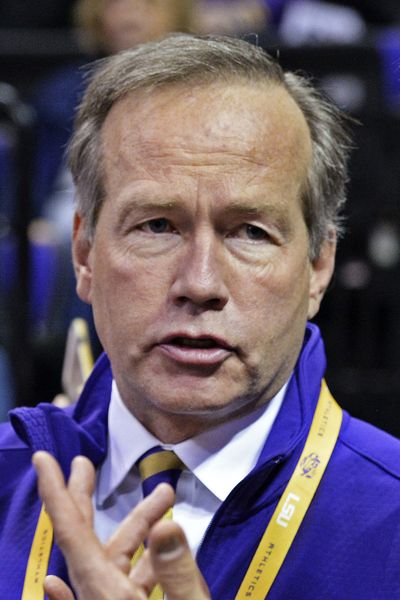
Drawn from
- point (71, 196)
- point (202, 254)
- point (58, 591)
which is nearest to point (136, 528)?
point (58, 591)

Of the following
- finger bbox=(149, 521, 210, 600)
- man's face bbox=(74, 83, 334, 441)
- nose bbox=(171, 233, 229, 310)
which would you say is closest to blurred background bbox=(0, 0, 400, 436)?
man's face bbox=(74, 83, 334, 441)

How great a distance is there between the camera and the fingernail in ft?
4.92

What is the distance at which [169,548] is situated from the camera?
1.51 m

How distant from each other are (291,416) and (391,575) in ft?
1.14

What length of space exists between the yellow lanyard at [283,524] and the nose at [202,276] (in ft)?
1.08

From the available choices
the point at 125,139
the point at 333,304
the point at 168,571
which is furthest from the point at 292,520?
the point at 333,304

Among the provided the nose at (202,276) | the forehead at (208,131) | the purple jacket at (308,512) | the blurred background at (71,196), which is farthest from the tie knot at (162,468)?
the blurred background at (71,196)

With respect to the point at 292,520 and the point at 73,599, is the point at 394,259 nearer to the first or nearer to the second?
the point at 292,520

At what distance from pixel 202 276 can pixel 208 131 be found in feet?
0.90

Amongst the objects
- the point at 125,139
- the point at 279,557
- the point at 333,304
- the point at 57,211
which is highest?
the point at 125,139

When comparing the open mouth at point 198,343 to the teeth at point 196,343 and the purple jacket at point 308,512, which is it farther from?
the purple jacket at point 308,512

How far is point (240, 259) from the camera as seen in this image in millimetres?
2021

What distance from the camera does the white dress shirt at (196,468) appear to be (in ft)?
6.74

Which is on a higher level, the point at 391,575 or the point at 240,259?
the point at 240,259
